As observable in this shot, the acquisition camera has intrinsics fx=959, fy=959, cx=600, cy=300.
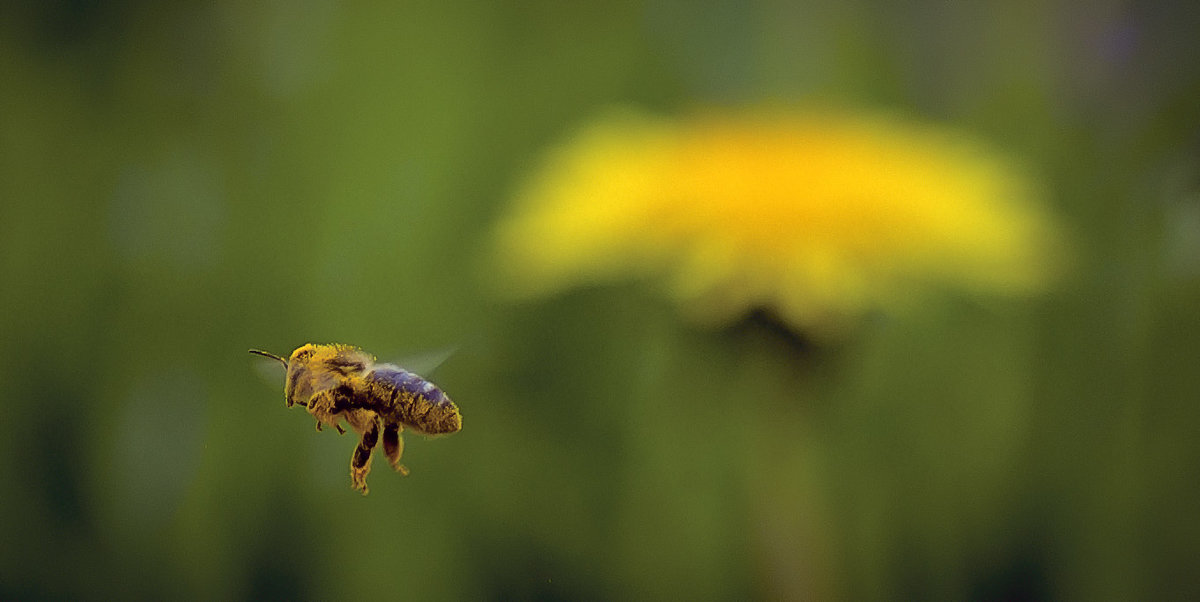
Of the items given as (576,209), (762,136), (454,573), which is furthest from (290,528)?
(762,136)

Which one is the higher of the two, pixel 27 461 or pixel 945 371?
pixel 945 371

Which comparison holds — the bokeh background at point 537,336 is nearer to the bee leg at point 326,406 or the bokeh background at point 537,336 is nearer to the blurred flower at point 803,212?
the blurred flower at point 803,212

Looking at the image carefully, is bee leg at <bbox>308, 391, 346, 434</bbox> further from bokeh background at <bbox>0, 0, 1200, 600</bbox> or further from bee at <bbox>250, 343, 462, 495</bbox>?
bokeh background at <bbox>0, 0, 1200, 600</bbox>

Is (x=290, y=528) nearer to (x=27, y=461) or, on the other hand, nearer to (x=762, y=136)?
(x=27, y=461)

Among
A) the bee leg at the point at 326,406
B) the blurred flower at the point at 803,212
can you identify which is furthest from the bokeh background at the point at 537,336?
the bee leg at the point at 326,406

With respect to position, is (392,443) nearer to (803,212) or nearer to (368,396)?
(368,396)

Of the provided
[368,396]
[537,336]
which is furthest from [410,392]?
[537,336]

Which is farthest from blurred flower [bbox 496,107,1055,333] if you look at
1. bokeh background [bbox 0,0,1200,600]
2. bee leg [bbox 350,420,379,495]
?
bee leg [bbox 350,420,379,495]
